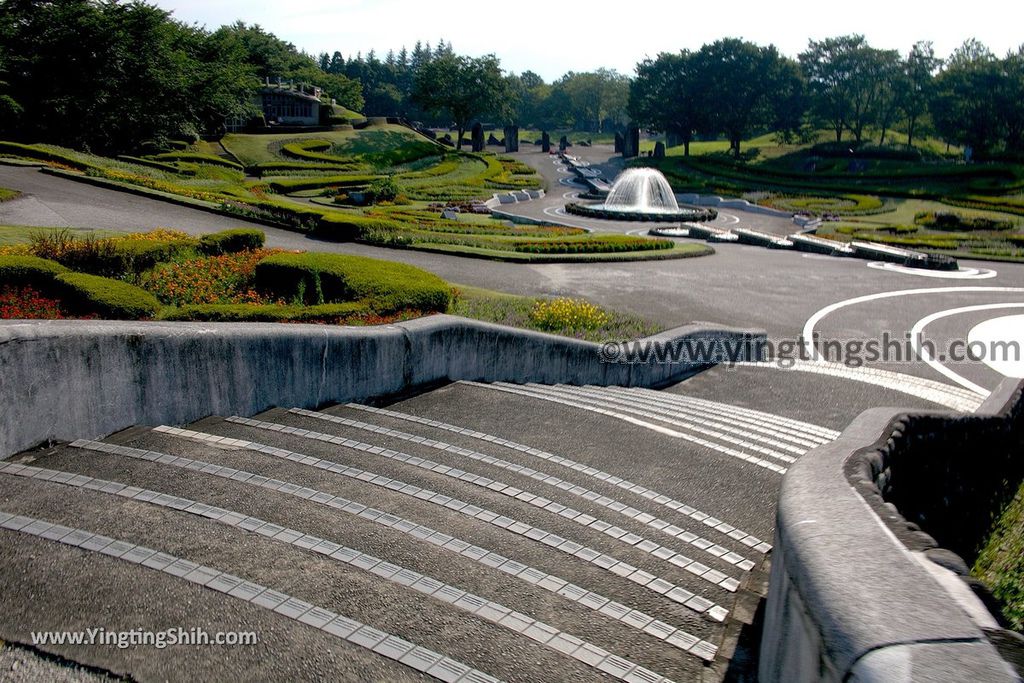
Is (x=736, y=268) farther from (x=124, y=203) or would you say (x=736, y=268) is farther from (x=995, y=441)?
(x=124, y=203)

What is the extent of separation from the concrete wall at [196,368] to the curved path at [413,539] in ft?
0.86

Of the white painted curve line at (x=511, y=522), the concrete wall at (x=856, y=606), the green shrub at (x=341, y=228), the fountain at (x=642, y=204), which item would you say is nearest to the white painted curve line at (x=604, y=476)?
the white painted curve line at (x=511, y=522)

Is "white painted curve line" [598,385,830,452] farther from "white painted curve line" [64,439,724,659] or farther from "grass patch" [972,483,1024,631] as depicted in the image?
"white painted curve line" [64,439,724,659]

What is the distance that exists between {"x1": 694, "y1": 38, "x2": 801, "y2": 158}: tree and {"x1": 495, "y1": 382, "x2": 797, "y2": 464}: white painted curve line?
216ft

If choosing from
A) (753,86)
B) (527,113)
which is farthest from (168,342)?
(527,113)

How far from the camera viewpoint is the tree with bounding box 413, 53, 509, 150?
228ft

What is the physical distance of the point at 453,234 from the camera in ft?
85.5

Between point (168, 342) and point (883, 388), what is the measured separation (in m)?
10.9

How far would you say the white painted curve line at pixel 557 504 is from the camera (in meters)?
4.82

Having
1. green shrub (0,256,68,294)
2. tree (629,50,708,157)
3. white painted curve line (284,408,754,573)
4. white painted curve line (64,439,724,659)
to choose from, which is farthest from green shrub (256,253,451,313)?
tree (629,50,708,157)

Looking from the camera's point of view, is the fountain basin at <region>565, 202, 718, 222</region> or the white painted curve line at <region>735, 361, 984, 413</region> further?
the fountain basin at <region>565, 202, 718, 222</region>

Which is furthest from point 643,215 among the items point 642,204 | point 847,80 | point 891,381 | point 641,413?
point 847,80

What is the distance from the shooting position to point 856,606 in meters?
3.02

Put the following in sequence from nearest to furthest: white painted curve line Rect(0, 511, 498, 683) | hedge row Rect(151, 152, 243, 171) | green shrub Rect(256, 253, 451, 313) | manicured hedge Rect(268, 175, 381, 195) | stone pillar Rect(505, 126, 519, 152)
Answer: white painted curve line Rect(0, 511, 498, 683) < green shrub Rect(256, 253, 451, 313) < manicured hedge Rect(268, 175, 381, 195) < hedge row Rect(151, 152, 243, 171) < stone pillar Rect(505, 126, 519, 152)
